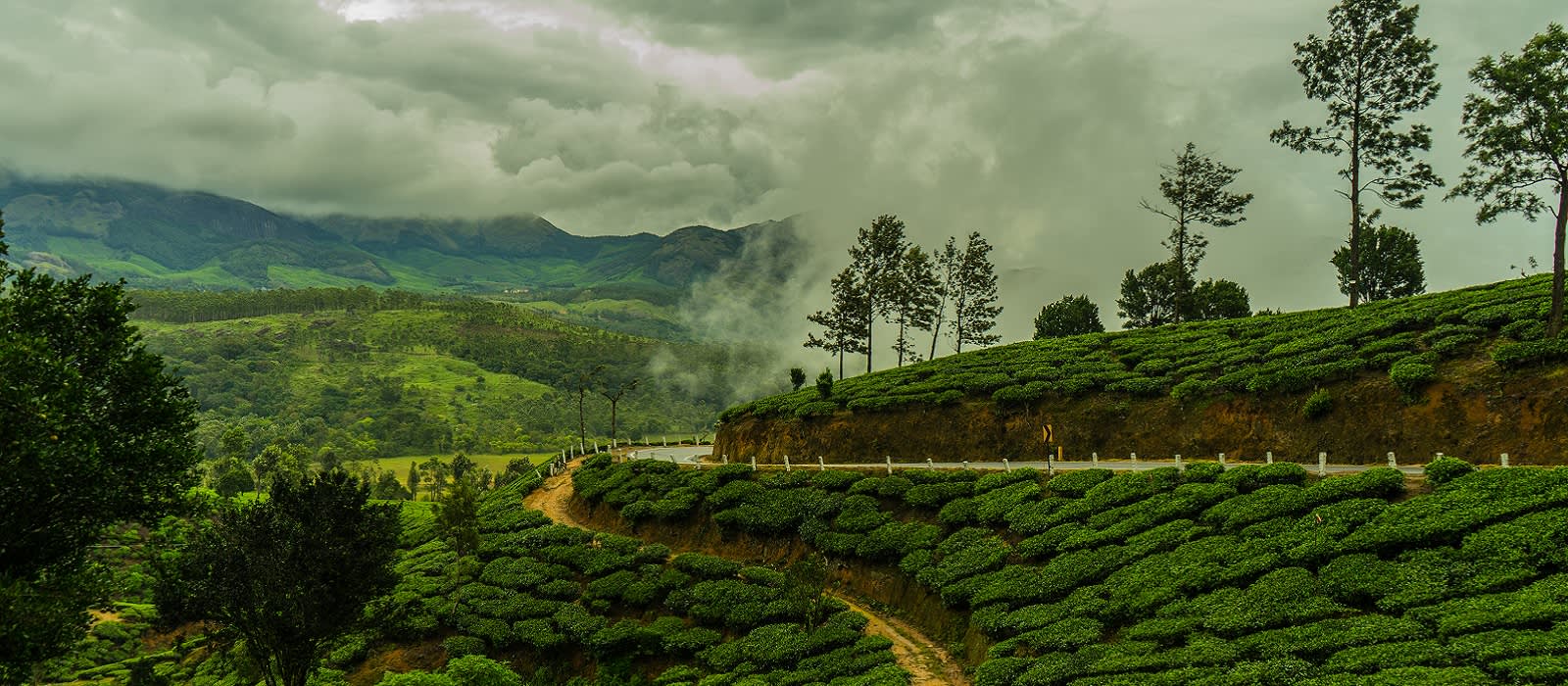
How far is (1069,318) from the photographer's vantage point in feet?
261

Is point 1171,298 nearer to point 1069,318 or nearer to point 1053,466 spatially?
point 1069,318

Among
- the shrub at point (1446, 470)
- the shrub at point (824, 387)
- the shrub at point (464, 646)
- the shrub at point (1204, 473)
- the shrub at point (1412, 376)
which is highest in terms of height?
the shrub at point (824, 387)

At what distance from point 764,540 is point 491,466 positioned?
14056cm

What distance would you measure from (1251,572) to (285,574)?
87.2ft

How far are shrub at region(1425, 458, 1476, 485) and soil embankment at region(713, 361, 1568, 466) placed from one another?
6158 mm

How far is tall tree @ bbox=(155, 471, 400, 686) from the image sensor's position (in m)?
21.9

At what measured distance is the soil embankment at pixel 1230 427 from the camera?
24641mm

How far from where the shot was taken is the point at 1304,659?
15.1 m

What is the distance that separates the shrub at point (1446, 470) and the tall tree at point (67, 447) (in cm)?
3393

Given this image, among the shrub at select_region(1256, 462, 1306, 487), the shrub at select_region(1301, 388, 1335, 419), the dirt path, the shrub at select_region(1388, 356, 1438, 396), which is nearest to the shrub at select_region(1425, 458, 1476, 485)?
the shrub at select_region(1256, 462, 1306, 487)

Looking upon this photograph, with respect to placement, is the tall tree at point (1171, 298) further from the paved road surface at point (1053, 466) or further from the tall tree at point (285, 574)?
the tall tree at point (285, 574)

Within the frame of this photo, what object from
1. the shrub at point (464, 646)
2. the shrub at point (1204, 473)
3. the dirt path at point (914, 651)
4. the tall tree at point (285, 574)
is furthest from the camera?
the shrub at point (464, 646)

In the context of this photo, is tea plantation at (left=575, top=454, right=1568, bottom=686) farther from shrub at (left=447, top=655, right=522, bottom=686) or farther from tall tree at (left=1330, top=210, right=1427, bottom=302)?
tall tree at (left=1330, top=210, right=1427, bottom=302)

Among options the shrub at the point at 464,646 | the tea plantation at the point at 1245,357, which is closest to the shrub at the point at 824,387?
the tea plantation at the point at 1245,357
